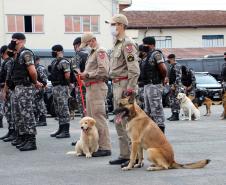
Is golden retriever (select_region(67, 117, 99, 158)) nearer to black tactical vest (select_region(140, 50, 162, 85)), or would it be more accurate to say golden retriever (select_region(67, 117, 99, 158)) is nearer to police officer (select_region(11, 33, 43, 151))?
police officer (select_region(11, 33, 43, 151))

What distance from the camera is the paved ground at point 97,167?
7500 mm

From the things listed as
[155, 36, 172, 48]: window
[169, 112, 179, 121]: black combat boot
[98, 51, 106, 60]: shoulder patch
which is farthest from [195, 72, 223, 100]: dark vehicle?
[155, 36, 172, 48]: window

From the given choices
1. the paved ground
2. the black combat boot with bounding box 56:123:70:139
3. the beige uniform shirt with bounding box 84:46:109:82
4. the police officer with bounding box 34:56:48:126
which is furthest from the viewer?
the police officer with bounding box 34:56:48:126

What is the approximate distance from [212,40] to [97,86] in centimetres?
4559

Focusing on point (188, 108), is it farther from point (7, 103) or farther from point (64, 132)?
point (7, 103)

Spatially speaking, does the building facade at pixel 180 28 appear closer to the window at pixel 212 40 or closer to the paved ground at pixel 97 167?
the window at pixel 212 40

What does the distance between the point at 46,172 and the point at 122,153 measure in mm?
1203

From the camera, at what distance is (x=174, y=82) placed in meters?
16.8

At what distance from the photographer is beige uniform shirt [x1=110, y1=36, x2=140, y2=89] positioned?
8273 mm

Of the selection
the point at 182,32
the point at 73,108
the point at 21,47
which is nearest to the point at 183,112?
the point at 73,108

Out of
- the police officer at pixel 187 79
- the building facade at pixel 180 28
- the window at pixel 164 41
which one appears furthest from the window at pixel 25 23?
the police officer at pixel 187 79

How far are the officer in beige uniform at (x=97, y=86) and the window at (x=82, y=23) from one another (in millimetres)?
31782

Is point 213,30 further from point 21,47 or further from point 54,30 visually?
point 21,47

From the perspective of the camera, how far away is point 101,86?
9.52 metres
